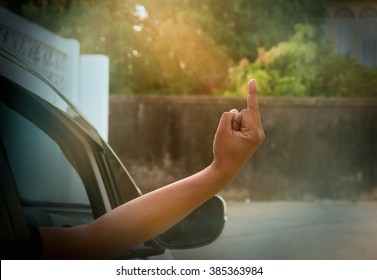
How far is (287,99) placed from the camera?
27.3ft

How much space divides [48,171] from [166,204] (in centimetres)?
117

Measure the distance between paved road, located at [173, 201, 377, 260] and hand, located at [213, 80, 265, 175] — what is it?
3.85 metres

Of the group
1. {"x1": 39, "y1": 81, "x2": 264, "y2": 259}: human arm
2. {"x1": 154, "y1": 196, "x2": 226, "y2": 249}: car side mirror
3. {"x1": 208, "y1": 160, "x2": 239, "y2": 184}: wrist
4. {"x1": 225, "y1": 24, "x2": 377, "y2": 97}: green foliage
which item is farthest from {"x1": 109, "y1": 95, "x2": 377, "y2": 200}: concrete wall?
{"x1": 208, "y1": 160, "x2": 239, "y2": 184}: wrist

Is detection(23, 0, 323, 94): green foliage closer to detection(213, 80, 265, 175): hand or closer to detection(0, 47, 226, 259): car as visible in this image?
detection(0, 47, 226, 259): car

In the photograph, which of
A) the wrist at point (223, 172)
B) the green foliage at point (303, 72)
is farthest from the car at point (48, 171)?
the green foliage at point (303, 72)

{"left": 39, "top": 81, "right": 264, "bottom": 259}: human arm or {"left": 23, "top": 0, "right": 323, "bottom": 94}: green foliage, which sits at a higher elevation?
{"left": 23, "top": 0, "right": 323, "bottom": 94}: green foliage

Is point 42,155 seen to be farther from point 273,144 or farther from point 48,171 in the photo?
point 273,144

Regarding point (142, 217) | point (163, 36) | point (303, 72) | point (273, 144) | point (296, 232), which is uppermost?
point (163, 36)

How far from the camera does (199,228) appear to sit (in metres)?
1.65

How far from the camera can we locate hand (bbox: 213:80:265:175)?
993mm

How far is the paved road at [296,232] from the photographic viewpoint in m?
4.99

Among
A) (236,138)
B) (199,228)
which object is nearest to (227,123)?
(236,138)
